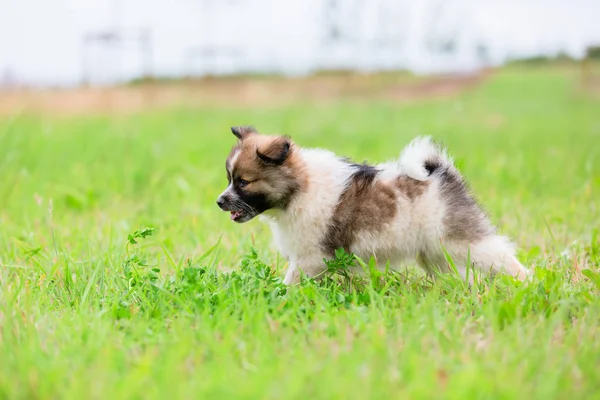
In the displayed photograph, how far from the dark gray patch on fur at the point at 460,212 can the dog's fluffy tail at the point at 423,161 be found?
0.03 meters

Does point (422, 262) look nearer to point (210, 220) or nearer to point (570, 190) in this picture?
point (210, 220)

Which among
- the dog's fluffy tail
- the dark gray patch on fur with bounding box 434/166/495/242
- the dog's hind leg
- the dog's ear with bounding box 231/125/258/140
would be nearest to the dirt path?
the dog's ear with bounding box 231/125/258/140

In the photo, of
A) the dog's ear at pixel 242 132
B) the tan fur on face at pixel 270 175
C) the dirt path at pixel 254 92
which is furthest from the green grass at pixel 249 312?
the dirt path at pixel 254 92

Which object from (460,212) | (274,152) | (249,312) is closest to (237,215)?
(274,152)

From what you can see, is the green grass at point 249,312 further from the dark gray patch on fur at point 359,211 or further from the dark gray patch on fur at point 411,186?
the dark gray patch on fur at point 411,186

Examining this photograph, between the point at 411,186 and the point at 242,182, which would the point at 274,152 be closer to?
the point at 242,182

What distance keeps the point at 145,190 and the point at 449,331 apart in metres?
4.18

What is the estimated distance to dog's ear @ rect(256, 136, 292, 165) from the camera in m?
3.75

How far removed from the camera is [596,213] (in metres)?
5.37

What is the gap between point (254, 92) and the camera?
84.9ft

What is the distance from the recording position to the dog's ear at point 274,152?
3.75 metres

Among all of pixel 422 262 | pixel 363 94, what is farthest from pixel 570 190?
pixel 363 94

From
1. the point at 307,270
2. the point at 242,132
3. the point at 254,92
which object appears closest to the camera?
the point at 307,270

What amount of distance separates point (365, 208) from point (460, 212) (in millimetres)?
521
